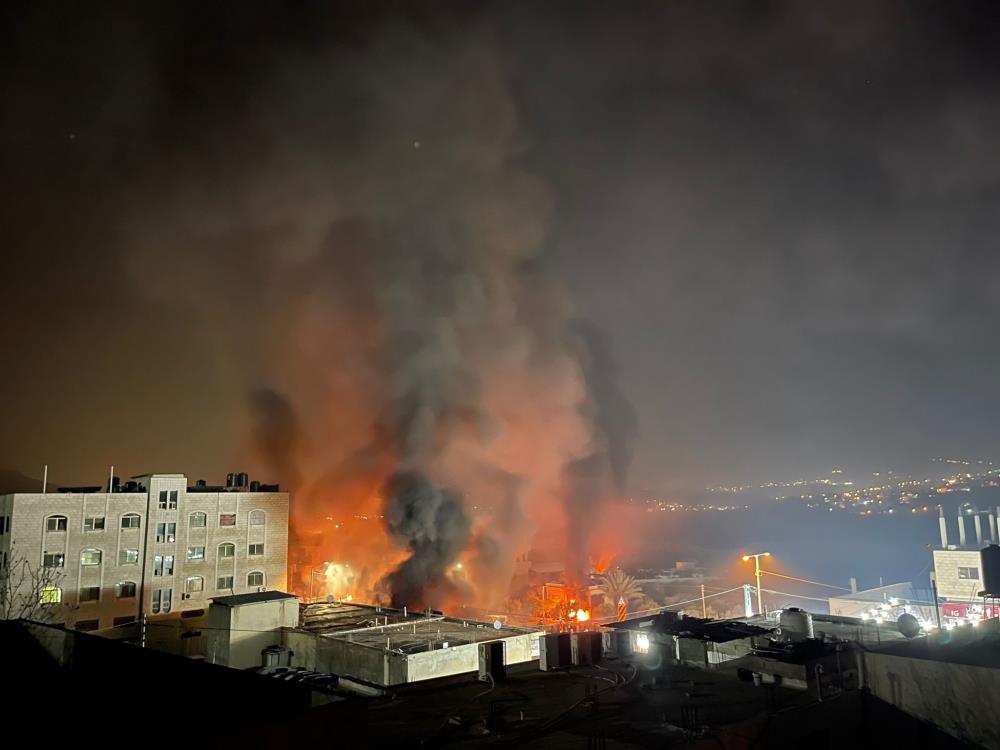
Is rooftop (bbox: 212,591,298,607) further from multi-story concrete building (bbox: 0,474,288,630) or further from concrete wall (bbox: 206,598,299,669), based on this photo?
multi-story concrete building (bbox: 0,474,288,630)

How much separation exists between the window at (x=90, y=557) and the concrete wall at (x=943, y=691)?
147 feet

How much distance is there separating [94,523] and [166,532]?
4.56 meters

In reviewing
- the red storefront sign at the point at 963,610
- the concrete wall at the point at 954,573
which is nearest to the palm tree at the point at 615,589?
the concrete wall at the point at 954,573

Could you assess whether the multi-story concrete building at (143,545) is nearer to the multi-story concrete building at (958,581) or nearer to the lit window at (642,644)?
the lit window at (642,644)

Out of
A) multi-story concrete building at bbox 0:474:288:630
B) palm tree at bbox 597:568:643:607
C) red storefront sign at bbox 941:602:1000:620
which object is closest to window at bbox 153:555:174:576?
multi-story concrete building at bbox 0:474:288:630

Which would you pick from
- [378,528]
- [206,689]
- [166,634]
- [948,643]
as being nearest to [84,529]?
[166,634]

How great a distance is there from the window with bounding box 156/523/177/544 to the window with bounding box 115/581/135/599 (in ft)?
10.7

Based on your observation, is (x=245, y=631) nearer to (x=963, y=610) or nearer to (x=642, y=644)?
(x=642, y=644)

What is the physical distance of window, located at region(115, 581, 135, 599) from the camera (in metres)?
42.8

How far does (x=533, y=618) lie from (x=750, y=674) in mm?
39306

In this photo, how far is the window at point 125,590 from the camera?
42781 millimetres

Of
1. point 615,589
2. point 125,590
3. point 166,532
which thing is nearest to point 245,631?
point 125,590

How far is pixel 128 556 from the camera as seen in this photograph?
4341 cm

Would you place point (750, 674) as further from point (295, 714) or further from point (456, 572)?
point (456, 572)
